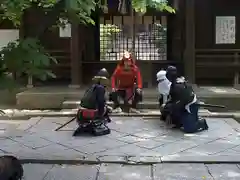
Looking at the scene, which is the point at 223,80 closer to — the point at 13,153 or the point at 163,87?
the point at 163,87

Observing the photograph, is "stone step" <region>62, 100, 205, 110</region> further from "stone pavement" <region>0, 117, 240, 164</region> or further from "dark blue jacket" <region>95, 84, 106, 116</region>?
"dark blue jacket" <region>95, 84, 106, 116</region>

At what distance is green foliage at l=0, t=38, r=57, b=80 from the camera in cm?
469

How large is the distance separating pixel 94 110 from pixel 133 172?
2300mm

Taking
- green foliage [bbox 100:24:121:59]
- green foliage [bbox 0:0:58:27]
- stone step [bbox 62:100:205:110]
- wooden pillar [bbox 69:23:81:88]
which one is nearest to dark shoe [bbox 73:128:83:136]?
stone step [bbox 62:100:205:110]

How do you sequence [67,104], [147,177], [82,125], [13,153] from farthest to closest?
1. [67,104]
2. [82,125]
3. [13,153]
4. [147,177]

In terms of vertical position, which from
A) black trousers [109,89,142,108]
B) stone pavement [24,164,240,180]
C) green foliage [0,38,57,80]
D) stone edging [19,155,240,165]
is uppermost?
green foliage [0,38,57,80]

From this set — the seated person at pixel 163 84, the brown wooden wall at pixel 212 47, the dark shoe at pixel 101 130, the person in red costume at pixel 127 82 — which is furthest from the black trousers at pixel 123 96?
the brown wooden wall at pixel 212 47

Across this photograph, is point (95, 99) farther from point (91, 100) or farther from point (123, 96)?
point (123, 96)

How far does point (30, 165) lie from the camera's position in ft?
22.9

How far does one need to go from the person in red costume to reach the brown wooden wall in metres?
4.73

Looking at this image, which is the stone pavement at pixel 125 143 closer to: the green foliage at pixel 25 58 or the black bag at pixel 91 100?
the black bag at pixel 91 100

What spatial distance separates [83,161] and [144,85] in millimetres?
8063

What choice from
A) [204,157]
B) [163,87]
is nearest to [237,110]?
[163,87]

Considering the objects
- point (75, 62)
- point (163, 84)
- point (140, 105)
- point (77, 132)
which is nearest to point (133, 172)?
point (77, 132)
